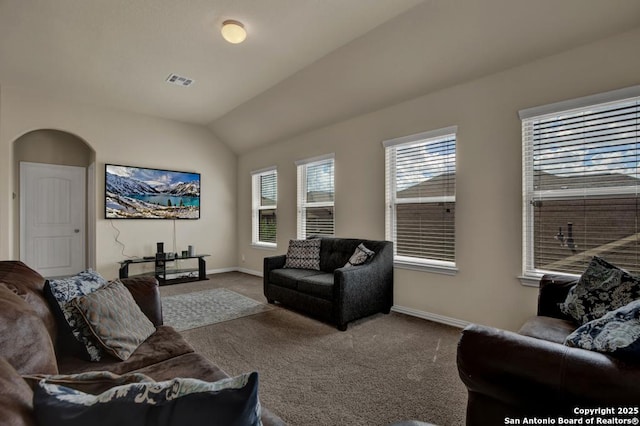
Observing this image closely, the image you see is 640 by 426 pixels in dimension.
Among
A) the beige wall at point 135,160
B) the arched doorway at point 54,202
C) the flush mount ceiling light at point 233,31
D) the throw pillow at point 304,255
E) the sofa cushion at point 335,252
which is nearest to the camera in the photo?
the flush mount ceiling light at point 233,31

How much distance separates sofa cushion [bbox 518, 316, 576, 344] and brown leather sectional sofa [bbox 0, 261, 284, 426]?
1.64m

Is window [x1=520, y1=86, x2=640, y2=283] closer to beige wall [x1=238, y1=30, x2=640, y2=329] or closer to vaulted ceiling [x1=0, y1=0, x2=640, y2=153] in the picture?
beige wall [x1=238, y1=30, x2=640, y2=329]

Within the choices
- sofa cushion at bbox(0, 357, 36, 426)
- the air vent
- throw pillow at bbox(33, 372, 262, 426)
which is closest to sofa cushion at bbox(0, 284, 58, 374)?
sofa cushion at bbox(0, 357, 36, 426)

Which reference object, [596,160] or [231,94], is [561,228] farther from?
[231,94]

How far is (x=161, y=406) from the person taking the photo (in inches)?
24.0

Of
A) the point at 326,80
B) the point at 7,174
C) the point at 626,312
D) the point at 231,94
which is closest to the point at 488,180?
the point at 626,312

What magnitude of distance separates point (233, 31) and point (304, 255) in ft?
8.92

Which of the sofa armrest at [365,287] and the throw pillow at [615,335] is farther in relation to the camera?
the sofa armrest at [365,287]

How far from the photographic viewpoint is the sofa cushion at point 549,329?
1.75 meters

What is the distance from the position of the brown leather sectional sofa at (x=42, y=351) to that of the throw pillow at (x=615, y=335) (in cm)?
124

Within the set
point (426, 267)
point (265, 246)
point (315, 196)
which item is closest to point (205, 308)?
point (265, 246)

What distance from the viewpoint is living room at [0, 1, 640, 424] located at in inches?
101

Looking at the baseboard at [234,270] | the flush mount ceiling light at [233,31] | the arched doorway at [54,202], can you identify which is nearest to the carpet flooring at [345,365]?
the baseboard at [234,270]

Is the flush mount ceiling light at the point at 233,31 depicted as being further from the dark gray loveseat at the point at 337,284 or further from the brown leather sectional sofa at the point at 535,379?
the brown leather sectional sofa at the point at 535,379
